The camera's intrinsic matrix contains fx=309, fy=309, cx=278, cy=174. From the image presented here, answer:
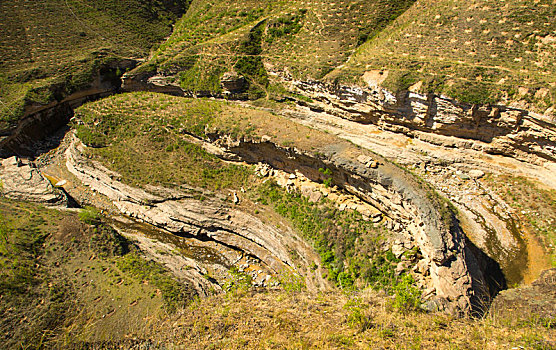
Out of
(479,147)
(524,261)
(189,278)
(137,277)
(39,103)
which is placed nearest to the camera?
(137,277)

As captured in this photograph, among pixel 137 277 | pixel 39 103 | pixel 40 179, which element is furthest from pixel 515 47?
pixel 39 103

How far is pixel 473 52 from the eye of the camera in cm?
3119

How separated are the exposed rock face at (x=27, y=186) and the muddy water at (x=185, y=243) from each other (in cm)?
550

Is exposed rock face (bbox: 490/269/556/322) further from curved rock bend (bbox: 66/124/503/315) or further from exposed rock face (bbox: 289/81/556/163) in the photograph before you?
exposed rock face (bbox: 289/81/556/163)

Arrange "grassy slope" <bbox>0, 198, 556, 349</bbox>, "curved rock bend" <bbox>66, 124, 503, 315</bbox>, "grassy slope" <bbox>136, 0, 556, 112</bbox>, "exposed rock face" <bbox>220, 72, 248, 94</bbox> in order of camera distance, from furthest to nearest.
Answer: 1. "exposed rock face" <bbox>220, 72, 248, 94</bbox>
2. "grassy slope" <bbox>136, 0, 556, 112</bbox>
3. "curved rock bend" <bbox>66, 124, 503, 315</bbox>
4. "grassy slope" <bbox>0, 198, 556, 349</bbox>

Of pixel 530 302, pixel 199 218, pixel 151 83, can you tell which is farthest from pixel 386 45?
pixel 151 83

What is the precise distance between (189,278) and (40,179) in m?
19.8

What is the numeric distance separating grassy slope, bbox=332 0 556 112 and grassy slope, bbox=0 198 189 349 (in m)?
26.8

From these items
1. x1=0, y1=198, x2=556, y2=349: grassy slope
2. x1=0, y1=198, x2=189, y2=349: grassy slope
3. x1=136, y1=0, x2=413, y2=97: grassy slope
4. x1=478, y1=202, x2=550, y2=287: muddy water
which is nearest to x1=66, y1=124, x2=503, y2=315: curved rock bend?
x1=478, y1=202, x2=550, y2=287: muddy water

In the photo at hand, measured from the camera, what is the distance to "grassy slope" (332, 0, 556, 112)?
27531 mm

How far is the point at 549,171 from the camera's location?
2639 centimetres

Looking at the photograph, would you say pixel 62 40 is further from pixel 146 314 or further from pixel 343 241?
pixel 343 241

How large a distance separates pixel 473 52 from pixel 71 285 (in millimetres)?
39334

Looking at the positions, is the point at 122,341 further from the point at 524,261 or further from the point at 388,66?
the point at 388,66
